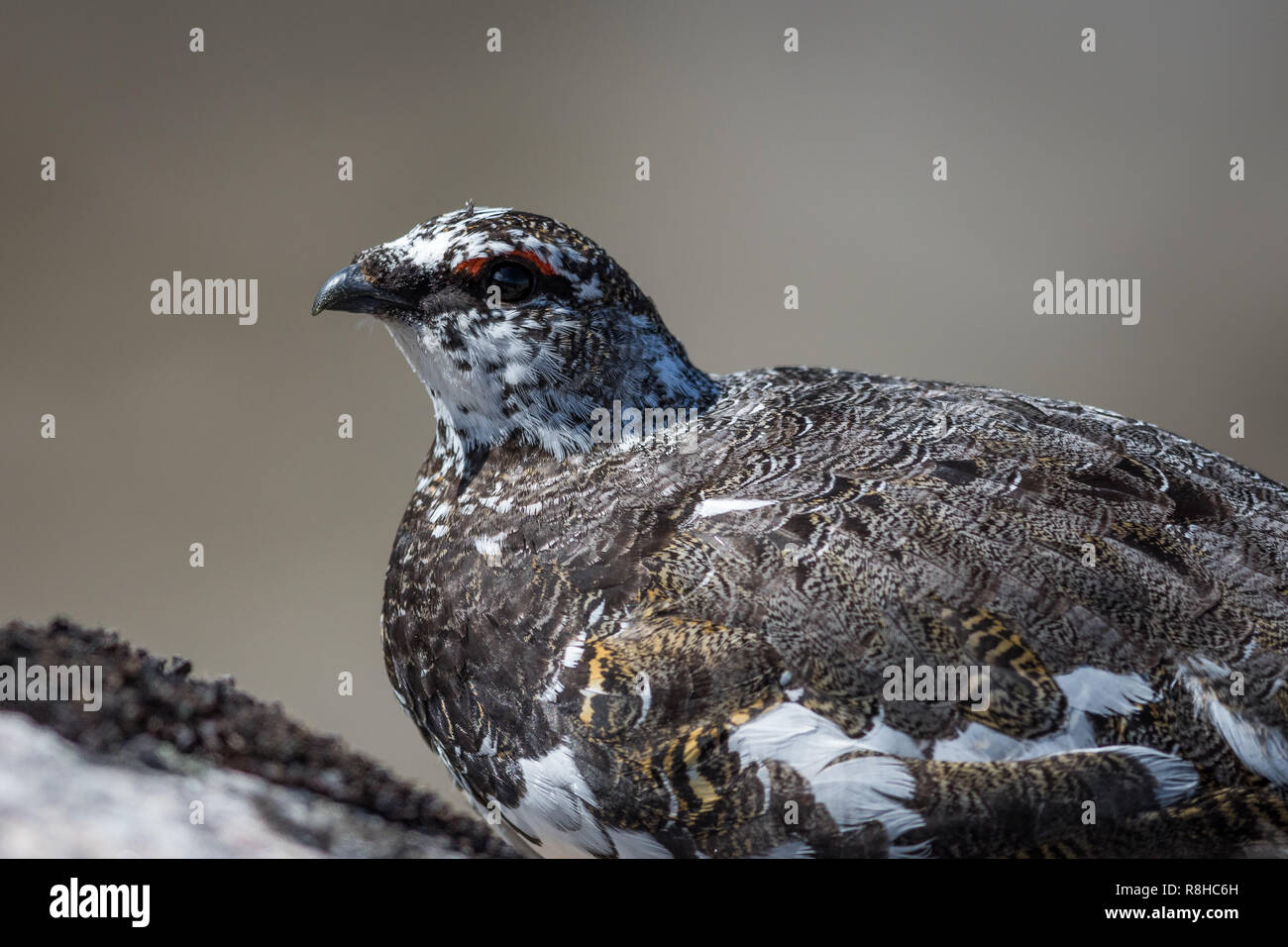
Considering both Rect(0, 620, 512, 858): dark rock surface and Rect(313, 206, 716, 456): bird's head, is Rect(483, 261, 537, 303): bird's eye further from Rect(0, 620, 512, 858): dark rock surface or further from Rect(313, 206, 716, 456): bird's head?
Rect(0, 620, 512, 858): dark rock surface

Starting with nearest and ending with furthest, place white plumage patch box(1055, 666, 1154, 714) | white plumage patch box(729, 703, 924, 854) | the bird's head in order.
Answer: white plumage patch box(729, 703, 924, 854), white plumage patch box(1055, 666, 1154, 714), the bird's head

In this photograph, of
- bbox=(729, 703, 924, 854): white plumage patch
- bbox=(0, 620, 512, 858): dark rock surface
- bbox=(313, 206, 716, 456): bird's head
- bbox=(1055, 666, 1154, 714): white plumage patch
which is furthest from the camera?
bbox=(313, 206, 716, 456): bird's head
